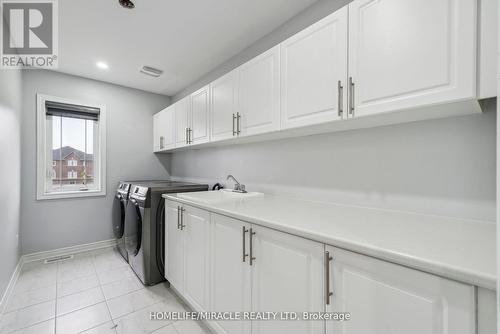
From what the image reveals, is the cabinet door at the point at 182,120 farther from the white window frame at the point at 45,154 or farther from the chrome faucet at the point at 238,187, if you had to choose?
the white window frame at the point at 45,154

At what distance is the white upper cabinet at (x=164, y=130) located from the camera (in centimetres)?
303

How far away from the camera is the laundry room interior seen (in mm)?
805

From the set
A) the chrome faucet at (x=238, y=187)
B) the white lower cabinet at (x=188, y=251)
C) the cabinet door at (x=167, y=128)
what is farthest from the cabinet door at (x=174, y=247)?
the cabinet door at (x=167, y=128)

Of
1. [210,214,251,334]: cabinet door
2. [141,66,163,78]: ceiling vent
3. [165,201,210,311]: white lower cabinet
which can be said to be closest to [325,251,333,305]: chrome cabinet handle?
[210,214,251,334]: cabinet door

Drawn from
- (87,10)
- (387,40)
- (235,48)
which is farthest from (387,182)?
(87,10)

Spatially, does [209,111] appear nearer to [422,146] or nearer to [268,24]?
[268,24]

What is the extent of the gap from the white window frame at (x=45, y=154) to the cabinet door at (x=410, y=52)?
3.37 metres

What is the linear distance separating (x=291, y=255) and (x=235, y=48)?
7.12 ft

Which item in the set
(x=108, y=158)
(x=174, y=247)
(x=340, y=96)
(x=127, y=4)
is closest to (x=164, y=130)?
(x=108, y=158)

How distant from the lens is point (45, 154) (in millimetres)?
2777

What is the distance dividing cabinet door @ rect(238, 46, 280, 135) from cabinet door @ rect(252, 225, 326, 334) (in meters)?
0.82

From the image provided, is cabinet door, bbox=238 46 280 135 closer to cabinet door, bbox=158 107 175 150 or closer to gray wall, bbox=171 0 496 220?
gray wall, bbox=171 0 496 220

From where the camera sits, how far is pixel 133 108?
Answer: 3.46 metres

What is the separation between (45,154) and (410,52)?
3.84 metres
